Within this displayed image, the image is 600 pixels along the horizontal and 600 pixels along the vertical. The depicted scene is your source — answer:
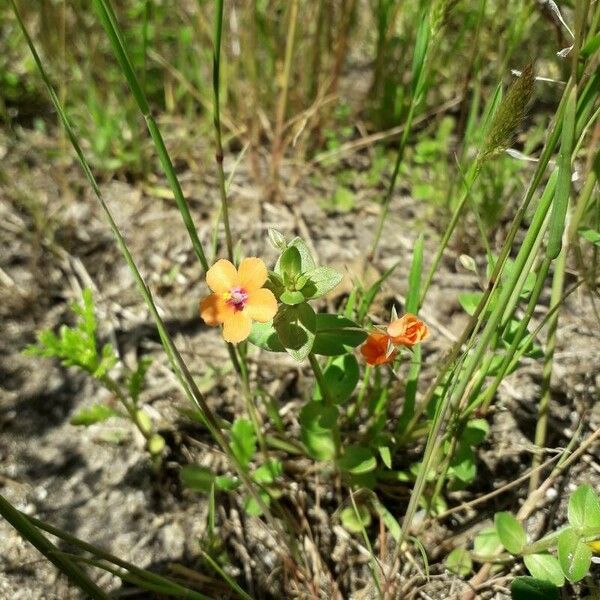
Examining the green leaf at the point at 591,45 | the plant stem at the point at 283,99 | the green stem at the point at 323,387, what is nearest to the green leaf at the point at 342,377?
the green stem at the point at 323,387

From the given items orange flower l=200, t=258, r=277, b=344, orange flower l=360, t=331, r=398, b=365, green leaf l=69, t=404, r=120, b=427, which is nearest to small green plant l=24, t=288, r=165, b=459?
green leaf l=69, t=404, r=120, b=427

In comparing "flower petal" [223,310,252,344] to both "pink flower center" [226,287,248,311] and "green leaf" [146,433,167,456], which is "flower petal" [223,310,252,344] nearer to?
"pink flower center" [226,287,248,311]

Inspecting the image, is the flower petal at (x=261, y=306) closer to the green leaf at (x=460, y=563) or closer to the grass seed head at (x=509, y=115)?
the grass seed head at (x=509, y=115)

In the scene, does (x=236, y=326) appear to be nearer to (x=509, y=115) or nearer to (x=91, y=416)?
(x=509, y=115)

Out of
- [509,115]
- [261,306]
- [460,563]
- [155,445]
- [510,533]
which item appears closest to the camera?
[509,115]

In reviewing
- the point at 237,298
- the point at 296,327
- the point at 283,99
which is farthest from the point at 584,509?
the point at 283,99

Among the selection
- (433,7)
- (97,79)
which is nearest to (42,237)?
(97,79)

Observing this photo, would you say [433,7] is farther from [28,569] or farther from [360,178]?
[28,569]
